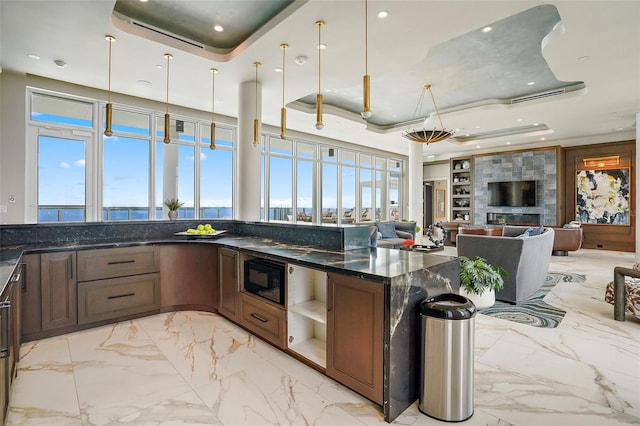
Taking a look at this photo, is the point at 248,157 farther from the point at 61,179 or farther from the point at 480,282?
the point at 480,282

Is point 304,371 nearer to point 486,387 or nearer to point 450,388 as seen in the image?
point 450,388

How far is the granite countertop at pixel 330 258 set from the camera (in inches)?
83.8

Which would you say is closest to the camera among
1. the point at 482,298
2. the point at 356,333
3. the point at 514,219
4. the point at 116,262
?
the point at 356,333

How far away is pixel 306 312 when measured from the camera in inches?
104

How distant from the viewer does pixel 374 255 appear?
284cm

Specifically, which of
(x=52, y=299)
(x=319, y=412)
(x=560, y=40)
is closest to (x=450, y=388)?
(x=319, y=412)

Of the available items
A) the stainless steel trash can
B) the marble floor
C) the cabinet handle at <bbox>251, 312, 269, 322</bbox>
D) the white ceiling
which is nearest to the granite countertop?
the stainless steel trash can

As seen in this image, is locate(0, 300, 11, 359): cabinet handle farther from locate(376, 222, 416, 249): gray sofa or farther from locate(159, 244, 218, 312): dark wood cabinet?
locate(376, 222, 416, 249): gray sofa

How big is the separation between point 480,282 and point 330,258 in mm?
2294

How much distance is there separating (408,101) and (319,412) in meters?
6.53

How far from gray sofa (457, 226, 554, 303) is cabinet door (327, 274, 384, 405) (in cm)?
311

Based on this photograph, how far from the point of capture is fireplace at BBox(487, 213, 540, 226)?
1037cm

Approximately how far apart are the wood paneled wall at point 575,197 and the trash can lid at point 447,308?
10250 millimetres

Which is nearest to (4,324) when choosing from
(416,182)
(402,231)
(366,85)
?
(366,85)
